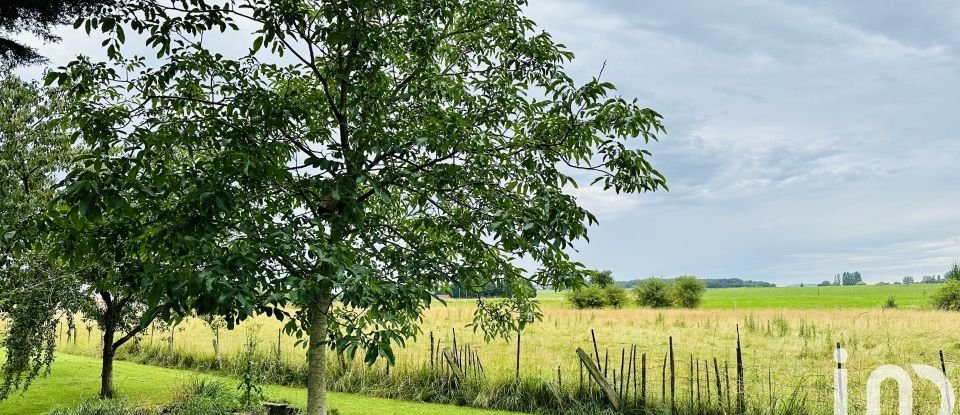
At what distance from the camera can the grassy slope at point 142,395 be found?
10.2m

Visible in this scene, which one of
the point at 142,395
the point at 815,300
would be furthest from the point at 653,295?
the point at 142,395

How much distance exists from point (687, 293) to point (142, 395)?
108ft

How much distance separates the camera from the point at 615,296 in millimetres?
36625

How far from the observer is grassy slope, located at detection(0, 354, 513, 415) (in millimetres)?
10242

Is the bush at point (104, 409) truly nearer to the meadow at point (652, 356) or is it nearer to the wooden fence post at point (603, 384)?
the meadow at point (652, 356)

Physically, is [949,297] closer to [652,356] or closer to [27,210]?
[652,356]

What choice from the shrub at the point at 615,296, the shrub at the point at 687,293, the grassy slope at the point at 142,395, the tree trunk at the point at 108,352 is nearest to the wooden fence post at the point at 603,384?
the grassy slope at the point at 142,395

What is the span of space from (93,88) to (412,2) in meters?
3.01

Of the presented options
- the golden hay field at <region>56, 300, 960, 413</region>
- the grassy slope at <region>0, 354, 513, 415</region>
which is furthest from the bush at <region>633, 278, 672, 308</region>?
the grassy slope at <region>0, 354, 513, 415</region>

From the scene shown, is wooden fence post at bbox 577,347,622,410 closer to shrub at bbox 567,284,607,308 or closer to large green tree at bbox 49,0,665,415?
large green tree at bbox 49,0,665,415

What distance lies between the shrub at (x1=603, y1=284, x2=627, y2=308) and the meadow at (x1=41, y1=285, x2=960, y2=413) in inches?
448

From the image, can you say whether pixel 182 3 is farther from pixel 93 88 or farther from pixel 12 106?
pixel 12 106

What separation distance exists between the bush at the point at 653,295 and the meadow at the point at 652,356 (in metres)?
13.9

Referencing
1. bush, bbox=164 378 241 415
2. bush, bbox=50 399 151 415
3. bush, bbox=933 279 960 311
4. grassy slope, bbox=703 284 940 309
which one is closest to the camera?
bush, bbox=164 378 241 415
